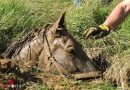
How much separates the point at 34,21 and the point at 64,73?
8.55 feet

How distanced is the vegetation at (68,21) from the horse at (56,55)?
1.98ft

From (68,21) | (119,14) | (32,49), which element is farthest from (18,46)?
(68,21)

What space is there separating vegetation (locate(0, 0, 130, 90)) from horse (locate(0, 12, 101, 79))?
60cm

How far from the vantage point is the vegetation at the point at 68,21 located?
21.8 feet

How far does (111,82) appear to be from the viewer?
4.77 meters

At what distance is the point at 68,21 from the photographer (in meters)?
7.68

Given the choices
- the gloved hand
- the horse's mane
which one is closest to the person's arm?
the gloved hand

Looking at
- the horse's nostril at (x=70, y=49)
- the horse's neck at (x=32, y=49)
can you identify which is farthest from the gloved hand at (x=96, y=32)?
the horse's neck at (x=32, y=49)

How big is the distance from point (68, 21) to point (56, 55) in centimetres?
280

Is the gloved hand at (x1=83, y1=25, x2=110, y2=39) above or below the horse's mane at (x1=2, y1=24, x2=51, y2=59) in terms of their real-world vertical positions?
above

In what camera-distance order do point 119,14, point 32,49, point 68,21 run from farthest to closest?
point 68,21 < point 119,14 < point 32,49

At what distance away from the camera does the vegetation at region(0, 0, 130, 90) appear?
261 inches

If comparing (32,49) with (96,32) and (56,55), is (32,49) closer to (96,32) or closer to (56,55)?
(56,55)

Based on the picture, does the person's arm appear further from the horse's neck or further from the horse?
the horse's neck
